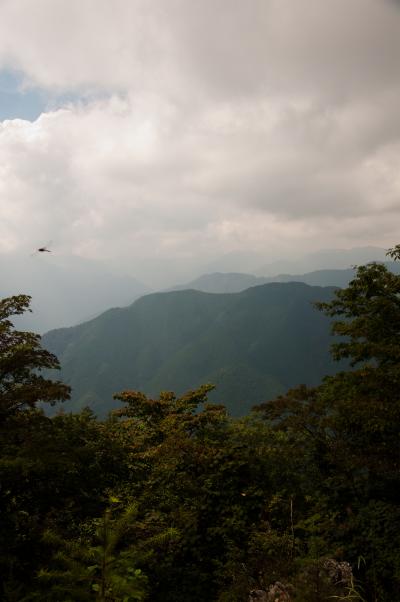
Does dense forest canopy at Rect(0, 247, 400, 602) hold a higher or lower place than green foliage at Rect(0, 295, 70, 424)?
lower

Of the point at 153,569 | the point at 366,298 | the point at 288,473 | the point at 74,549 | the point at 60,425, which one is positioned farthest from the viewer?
the point at 366,298

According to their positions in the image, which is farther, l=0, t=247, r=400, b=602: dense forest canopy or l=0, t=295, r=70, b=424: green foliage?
l=0, t=295, r=70, b=424: green foliage

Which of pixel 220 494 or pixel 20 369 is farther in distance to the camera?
pixel 220 494

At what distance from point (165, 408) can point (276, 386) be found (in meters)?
150

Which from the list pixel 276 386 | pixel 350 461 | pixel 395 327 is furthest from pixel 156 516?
pixel 276 386

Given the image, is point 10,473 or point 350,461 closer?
point 10,473

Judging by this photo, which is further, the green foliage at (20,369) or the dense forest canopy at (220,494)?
the green foliage at (20,369)

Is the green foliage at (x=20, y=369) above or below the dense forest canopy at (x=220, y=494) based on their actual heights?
above

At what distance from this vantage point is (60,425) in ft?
34.9

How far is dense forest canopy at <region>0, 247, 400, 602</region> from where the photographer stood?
748 centimetres

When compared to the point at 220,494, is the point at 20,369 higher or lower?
higher

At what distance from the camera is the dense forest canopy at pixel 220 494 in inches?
294

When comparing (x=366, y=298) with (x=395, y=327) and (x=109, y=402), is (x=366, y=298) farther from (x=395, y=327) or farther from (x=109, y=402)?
(x=109, y=402)

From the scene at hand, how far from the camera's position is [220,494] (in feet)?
33.2
